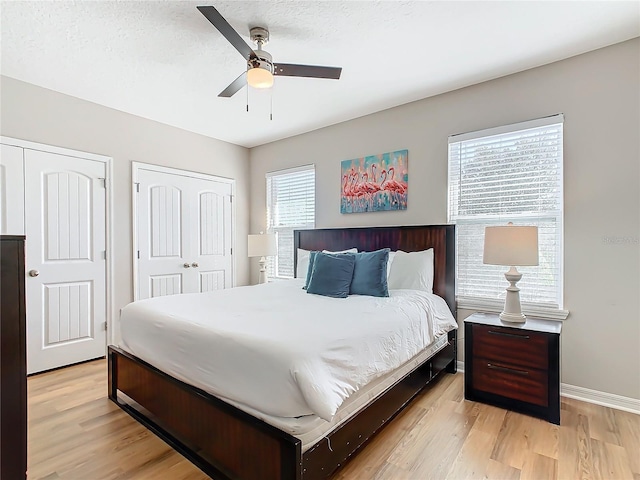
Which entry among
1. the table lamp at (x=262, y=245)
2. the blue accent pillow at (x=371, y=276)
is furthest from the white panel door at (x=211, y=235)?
the blue accent pillow at (x=371, y=276)

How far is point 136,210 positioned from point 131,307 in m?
1.76

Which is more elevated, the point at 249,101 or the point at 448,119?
the point at 249,101

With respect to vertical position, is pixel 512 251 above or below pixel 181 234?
below

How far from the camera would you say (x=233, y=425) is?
1.55 metres

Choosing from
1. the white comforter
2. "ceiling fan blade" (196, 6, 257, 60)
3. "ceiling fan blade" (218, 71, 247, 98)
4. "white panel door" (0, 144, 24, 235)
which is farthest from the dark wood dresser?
"white panel door" (0, 144, 24, 235)

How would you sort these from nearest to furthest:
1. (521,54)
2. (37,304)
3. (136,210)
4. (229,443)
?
(229,443) < (521,54) < (37,304) < (136,210)

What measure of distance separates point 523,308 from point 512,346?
57cm

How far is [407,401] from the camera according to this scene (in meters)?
2.23

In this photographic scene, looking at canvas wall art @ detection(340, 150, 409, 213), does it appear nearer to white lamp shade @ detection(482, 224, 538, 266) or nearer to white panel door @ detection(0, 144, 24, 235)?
white lamp shade @ detection(482, 224, 538, 266)

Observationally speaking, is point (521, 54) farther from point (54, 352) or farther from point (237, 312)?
point (54, 352)

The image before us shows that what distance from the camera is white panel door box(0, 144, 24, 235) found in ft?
9.39

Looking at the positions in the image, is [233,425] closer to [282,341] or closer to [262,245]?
[282,341]

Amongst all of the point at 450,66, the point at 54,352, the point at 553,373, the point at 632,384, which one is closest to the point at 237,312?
the point at 553,373

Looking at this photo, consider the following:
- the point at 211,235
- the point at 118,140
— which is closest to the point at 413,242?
the point at 211,235
